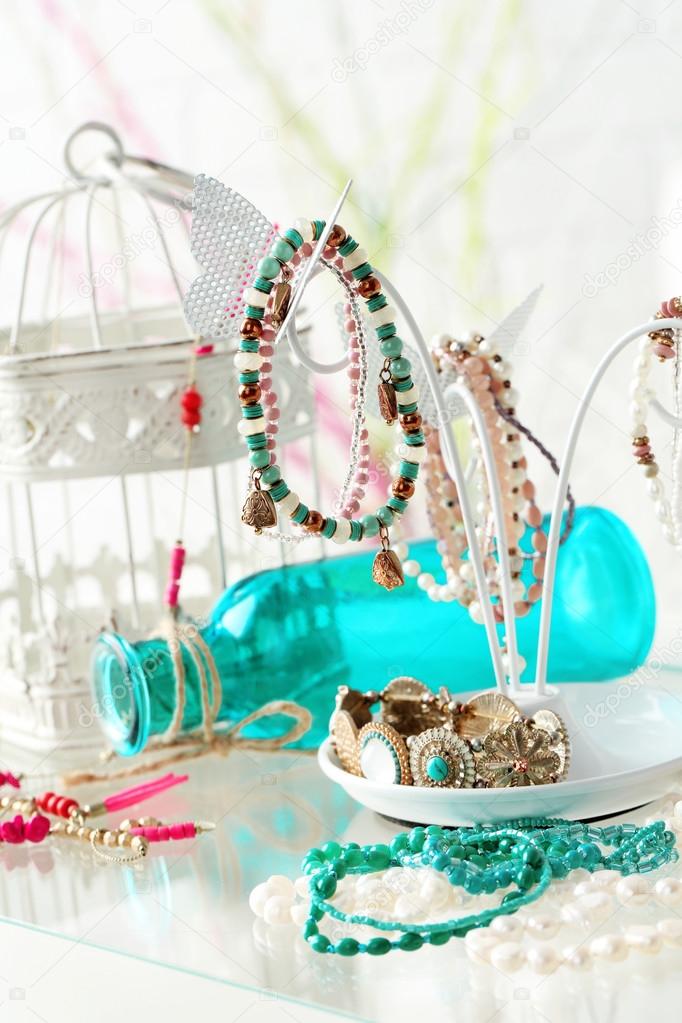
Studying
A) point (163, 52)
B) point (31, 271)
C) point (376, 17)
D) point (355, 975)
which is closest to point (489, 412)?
point (355, 975)

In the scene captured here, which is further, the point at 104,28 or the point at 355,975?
the point at 104,28

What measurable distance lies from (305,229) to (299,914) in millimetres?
382

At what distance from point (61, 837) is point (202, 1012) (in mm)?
166

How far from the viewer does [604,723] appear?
901 mm

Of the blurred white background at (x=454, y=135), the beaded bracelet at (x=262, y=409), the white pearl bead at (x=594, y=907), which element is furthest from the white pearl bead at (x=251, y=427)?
the blurred white background at (x=454, y=135)

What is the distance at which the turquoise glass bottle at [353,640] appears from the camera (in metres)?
0.95

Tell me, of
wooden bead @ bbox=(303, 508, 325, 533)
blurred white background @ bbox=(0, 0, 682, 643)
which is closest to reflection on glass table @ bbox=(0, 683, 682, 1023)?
wooden bead @ bbox=(303, 508, 325, 533)

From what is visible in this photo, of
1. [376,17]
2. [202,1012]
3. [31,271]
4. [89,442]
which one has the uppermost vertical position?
[376,17]

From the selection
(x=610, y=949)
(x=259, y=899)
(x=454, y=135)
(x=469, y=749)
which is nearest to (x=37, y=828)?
(x=259, y=899)

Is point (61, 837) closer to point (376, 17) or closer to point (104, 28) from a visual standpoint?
point (376, 17)

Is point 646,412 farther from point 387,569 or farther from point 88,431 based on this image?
point 88,431

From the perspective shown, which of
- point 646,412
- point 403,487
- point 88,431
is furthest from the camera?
point 88,431

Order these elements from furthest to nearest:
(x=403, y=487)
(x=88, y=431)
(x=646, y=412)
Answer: (x=88, y=431) → (x=646, y=412) → (x=403, y=487)

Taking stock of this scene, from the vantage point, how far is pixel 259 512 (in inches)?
27.4
